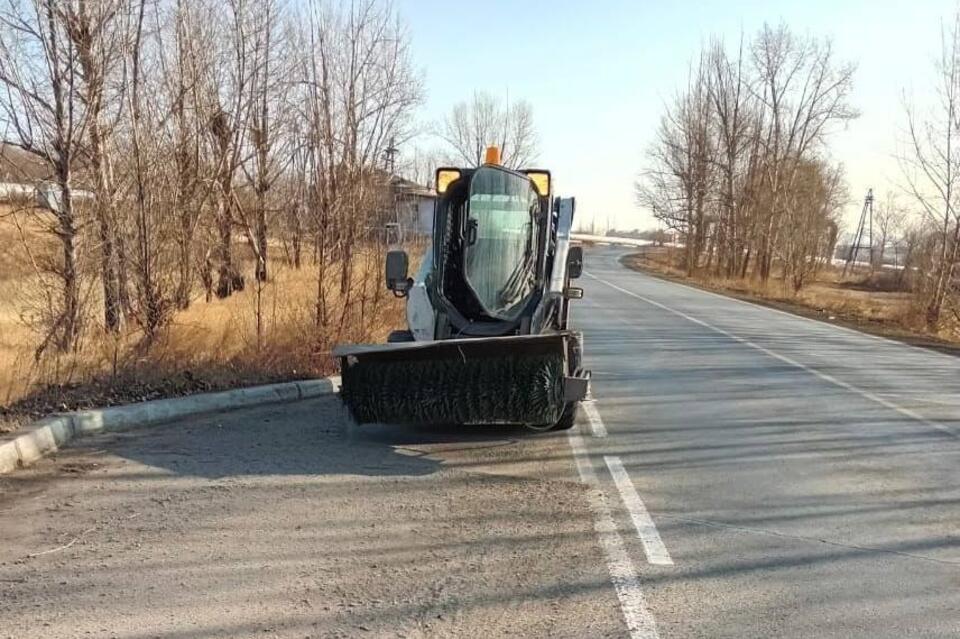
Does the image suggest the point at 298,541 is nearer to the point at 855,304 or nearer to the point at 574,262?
the point at 574,262

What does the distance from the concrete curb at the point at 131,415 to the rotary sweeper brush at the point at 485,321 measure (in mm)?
1875

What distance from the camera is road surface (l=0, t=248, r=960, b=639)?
385 centimetres

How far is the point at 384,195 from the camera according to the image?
45.3 ft

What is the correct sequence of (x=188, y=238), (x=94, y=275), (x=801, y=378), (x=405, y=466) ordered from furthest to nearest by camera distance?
(x=188, y=238)
(x=801, y=378)
(x=94, y=275)
(x=405, y=466)

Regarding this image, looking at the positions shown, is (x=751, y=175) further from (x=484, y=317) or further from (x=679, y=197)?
(x=484, y=317)

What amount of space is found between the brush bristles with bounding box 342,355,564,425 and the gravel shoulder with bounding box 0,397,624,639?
320 millimetres

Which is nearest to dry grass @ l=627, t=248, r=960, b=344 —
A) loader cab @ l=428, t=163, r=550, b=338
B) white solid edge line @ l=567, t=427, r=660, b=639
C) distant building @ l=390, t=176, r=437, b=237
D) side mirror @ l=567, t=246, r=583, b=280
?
distant building @ l=390, t=176, r=437, b=237

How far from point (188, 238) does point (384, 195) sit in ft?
11.2

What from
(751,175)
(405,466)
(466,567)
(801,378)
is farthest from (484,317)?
(751,175)

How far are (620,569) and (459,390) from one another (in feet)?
9.56

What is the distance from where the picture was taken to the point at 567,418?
7.79 m

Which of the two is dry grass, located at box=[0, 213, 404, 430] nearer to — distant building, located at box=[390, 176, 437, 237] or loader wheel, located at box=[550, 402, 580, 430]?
distant building, located at box=[390, 176, 437, 237]

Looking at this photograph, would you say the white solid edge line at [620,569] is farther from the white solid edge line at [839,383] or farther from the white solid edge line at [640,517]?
the white solid edge line at [839,383]

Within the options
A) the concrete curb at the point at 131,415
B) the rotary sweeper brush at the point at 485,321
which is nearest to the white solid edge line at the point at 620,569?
the rotary sweeper brush at the point at 485,321
